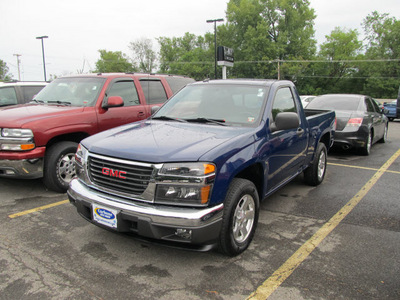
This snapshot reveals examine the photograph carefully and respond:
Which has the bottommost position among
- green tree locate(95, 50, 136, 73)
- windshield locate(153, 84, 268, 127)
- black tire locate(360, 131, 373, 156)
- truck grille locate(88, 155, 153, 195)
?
black tire locate(360, 131, 373, 156)

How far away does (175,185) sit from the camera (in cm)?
273

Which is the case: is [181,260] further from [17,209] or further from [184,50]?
[184,50]

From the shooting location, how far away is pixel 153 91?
6809mm

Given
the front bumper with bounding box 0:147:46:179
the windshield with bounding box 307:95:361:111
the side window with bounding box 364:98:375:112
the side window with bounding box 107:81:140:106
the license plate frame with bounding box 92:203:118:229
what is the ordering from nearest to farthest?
the license plate frame with bounding box 92:203:118:229
the front bumper with bounding box 0:147:46:179
the side window with bounding box 107:81:140:106
the windshield with bounding box 307:95:361:111
the side window with bounding box 364:98:375:112

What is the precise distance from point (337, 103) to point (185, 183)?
7.15m

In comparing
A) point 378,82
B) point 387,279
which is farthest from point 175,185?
point 378,82

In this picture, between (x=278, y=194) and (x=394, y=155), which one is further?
(x=394, y=155)

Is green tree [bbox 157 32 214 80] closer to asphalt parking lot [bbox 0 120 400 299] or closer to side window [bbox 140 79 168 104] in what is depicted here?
side window [bbox 140 79 168 104]

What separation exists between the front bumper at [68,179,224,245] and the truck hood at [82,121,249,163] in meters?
Answer: 0.42

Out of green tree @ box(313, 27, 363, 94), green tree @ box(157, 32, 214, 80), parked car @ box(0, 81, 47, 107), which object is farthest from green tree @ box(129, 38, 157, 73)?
parked car @ box(0, 81, 47, 107)

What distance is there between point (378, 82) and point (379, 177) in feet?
182

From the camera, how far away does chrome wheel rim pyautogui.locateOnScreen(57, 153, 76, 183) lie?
506 centimetres

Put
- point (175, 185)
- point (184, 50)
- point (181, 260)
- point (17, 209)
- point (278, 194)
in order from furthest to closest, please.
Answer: point (184, 50) < point (278, 194) < point (17, 209) < point (181, 260) < point (175, 185)

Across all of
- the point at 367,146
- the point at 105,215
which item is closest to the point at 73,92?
the point at 105,215
